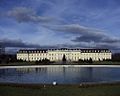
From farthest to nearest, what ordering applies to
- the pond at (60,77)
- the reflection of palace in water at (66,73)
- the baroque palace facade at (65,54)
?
the baroque palace facade at (65,54), the reflection of palace in water at (66,73), the pond at (60,77)

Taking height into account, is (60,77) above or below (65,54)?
below

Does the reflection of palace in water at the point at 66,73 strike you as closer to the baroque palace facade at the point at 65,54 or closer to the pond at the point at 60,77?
the pond at the point at 60,77

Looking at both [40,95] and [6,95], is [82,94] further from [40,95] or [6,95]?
[6,95]

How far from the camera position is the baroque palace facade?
383 ft

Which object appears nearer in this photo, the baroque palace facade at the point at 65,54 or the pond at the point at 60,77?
the pond at the point at 60,77

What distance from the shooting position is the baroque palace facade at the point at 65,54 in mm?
116662

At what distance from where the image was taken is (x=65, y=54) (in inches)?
4606

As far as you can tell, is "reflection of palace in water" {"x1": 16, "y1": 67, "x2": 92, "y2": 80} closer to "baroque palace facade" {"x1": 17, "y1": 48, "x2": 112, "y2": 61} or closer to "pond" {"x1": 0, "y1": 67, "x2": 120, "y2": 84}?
"pond" {"x1": 0, "y1": 67, "x2": 120, "y2": 84}

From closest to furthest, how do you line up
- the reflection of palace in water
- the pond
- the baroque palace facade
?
the pond → the reflection of palace in water → the baroque palace facade

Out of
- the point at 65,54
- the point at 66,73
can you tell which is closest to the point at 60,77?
the point at 66,73

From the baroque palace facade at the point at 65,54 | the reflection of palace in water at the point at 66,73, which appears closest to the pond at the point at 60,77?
the reflection of palace in water at the point at 66,73

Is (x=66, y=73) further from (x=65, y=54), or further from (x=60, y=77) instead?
(x=65, y=54)

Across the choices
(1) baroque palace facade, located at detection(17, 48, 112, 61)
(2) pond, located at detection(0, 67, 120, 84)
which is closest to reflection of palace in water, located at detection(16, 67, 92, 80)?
(2) pond, located at detection(0, 67, 120, 84)

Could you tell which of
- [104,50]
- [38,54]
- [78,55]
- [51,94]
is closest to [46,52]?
[38,54]
